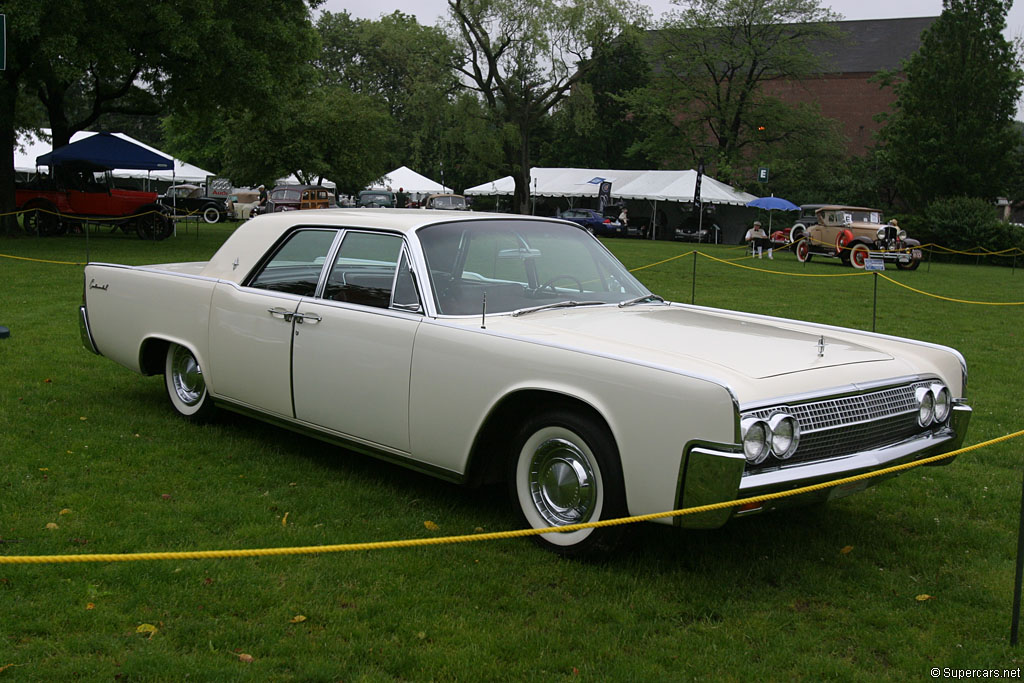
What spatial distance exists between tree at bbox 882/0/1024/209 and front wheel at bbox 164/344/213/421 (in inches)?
1432

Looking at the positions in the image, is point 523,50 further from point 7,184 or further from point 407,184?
point 7,184

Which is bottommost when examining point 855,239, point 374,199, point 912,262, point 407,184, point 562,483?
point 562,483

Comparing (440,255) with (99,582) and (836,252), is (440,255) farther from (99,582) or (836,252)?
(836,252)

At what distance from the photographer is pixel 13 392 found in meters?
6.90

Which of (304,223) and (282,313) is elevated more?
(304,223)

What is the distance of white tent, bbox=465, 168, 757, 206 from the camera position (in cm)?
4216

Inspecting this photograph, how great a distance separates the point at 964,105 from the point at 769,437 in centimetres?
3808

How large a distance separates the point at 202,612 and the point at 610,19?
45.8 m

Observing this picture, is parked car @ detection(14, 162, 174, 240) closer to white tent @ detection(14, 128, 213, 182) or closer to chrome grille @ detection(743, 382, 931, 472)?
white tent @ detection(14, 128, 213, 182)

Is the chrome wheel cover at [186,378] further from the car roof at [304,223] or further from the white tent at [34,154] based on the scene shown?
the white tent at [34,154]

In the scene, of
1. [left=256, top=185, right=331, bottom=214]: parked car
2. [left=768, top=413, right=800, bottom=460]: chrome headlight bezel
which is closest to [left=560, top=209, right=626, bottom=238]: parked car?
[left=256, top=185, right=331, bottom=214]: parked car

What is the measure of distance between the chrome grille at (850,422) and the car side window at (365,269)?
7.09ft

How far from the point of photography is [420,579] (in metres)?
3.94
